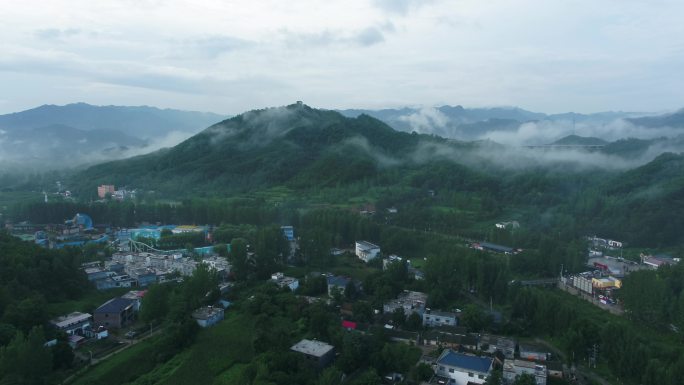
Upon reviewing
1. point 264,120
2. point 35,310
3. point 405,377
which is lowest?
point 405,377

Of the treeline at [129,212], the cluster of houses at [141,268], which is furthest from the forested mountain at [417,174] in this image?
the cluster of houses at [141,268]

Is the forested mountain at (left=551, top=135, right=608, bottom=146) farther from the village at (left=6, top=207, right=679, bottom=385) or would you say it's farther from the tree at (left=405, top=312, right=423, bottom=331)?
the tree at (left=405, top=312, right=423, bottom=331)

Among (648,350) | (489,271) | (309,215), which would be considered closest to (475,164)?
(309,215)

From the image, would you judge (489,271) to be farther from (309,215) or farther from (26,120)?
(26,120)

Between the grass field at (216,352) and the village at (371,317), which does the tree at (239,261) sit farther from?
the grass field at (216,352)

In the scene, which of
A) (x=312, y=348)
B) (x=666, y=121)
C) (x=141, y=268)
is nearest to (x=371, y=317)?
(x=312, y=348)

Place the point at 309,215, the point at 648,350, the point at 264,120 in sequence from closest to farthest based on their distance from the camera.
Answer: the point at 648,350, the point at 309,215, the point at 264,120
